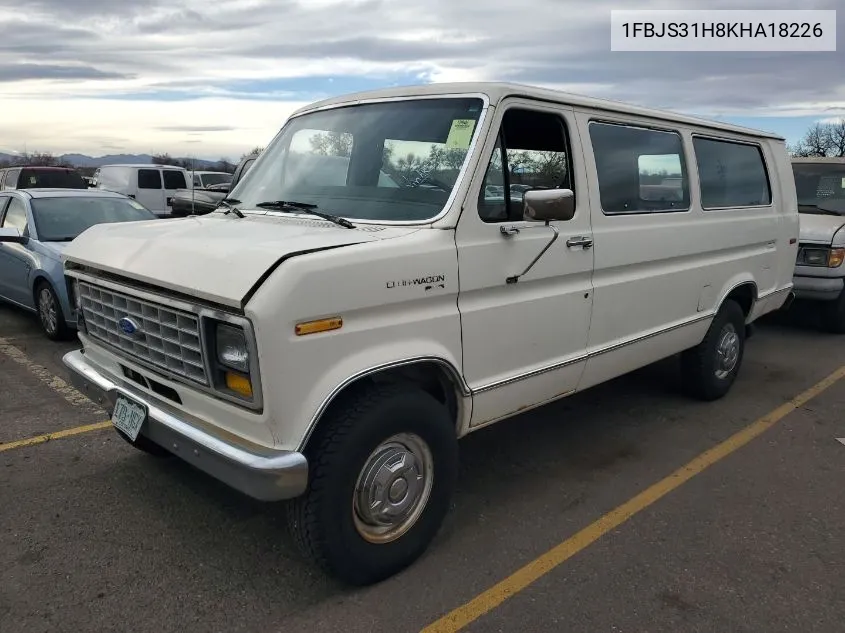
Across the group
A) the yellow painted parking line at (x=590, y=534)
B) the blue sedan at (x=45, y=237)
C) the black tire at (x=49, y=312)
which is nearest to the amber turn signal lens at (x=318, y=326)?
the yellow painted parking line at (x=590, y=534)

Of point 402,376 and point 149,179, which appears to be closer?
point 402,376

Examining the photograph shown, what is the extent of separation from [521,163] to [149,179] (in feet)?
58.9

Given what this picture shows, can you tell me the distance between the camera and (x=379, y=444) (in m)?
2.92

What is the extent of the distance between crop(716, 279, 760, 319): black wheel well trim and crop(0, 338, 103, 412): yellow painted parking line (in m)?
4.77

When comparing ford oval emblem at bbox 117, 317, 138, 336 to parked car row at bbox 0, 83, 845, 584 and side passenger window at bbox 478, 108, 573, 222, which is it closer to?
parked car row at bbox 0, 83, 845, 584

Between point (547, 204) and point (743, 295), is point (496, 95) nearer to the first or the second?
point (547, 204)

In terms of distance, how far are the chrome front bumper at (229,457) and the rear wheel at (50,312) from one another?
424cm

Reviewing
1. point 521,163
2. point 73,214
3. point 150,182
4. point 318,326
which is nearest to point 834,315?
point 521,163

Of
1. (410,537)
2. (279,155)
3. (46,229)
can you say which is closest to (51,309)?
(46,229)

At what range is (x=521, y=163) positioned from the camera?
139 inches

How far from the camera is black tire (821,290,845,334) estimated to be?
316 inches

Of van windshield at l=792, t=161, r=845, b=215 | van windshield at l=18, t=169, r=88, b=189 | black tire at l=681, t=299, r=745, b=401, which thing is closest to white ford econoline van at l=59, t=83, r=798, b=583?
black tire at l=681, t=299, r=745, b=401

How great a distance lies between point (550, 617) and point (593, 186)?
230 centimetres

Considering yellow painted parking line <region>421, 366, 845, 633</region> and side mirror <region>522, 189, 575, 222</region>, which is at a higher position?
side mirror <region>522, 189, 575, 222</region>
